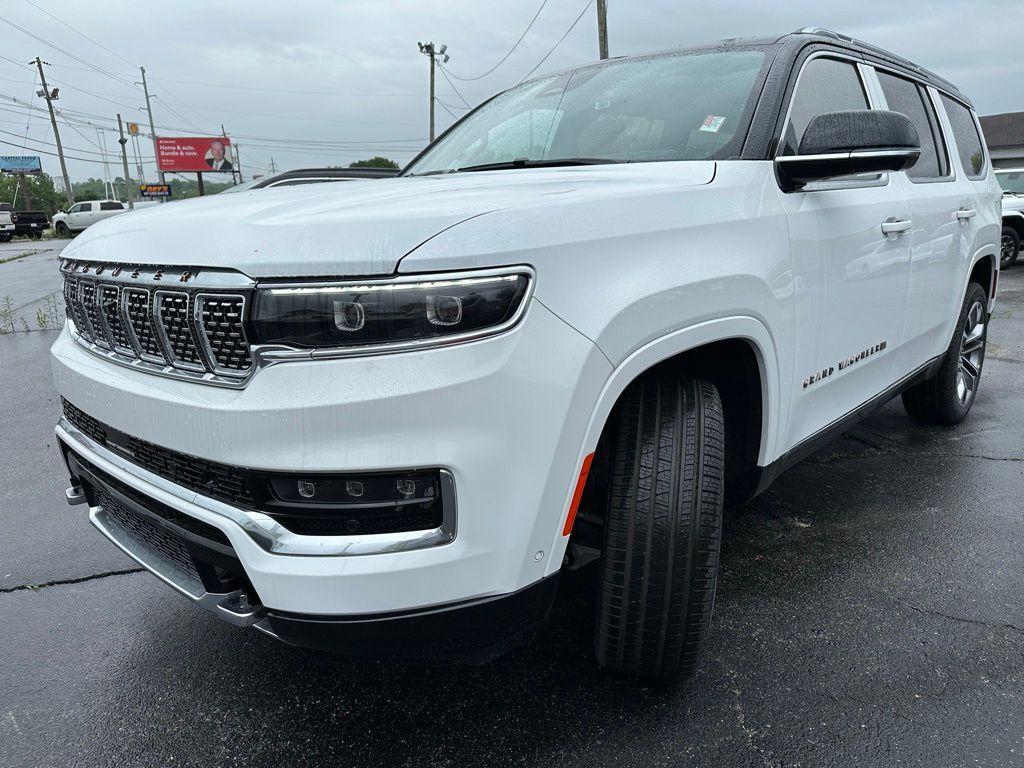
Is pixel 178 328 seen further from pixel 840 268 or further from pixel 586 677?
A: pixel 840 268

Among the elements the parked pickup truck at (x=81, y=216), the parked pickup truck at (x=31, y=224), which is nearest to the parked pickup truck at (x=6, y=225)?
the parked pickup truck at (x=31, y=224)

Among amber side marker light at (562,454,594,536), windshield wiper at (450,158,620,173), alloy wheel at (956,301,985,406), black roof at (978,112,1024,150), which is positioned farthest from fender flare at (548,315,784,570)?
black roof at (978,112,1024,150)

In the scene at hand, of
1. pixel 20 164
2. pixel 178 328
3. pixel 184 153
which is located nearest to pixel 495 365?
pixel 178 328

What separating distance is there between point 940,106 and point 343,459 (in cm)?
372

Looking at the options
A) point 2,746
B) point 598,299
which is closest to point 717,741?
point 598,299

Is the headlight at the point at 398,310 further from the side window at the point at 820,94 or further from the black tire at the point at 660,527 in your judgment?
the side window at the point at 820,94

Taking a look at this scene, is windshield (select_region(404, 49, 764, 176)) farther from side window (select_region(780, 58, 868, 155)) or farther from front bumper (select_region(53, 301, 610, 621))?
front bumper (select_region(53, 301, 610, 621))

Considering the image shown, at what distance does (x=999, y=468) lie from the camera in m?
3.78

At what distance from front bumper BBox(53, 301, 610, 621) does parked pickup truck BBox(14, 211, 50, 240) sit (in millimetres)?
42056

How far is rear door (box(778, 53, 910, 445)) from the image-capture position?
7.59ft

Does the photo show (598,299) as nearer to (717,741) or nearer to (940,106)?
(717,741)

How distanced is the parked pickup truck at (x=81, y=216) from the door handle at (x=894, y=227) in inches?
1522

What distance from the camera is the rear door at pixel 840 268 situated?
2.31m

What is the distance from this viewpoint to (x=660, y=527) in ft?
5.97
